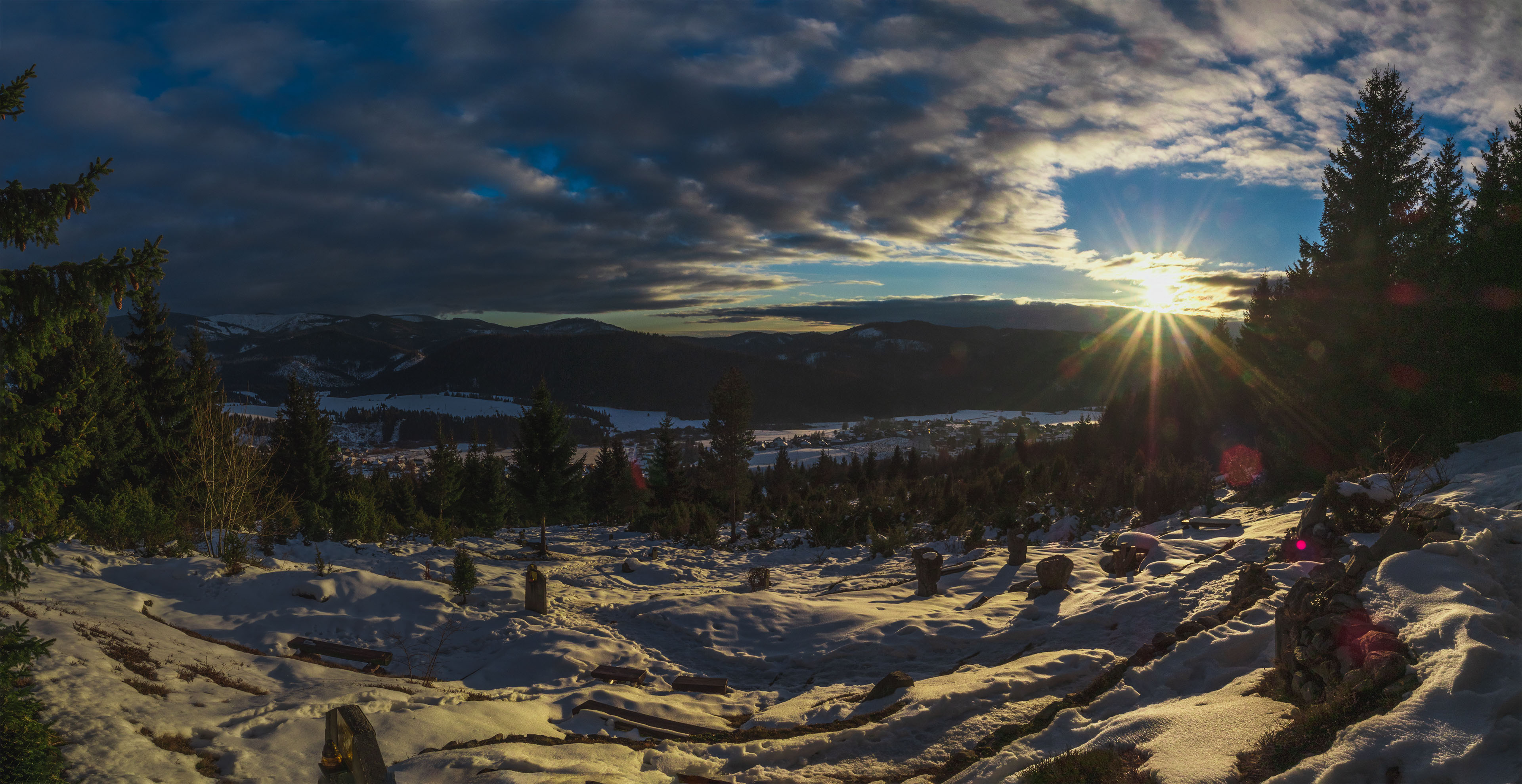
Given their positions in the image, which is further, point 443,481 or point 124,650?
point 443,481

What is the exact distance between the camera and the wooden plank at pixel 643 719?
7551mm

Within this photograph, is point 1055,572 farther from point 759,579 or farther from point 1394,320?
point 1394,320

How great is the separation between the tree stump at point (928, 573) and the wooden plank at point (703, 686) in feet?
20.5

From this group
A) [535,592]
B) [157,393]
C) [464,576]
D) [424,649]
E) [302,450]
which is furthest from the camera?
[302,450]

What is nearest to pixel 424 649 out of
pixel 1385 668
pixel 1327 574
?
pixel 1385 668

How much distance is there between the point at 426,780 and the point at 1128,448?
4244cm

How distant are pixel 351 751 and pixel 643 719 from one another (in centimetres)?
376

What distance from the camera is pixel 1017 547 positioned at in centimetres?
1505

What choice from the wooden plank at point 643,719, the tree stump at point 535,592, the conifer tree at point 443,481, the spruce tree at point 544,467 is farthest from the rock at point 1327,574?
the conifer tree at point 443,481

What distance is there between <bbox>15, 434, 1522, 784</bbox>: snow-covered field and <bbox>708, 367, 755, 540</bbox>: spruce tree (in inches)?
650

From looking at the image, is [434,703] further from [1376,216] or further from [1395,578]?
[1376,216]

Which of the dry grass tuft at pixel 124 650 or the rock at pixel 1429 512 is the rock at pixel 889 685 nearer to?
the rock at pixel 1429 512

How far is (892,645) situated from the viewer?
1037cm

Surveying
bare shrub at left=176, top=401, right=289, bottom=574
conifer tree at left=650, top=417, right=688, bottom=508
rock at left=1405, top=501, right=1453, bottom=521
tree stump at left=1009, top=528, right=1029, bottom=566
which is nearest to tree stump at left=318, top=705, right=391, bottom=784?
rock at left=1405, top=501, right=1453, bottom=521
